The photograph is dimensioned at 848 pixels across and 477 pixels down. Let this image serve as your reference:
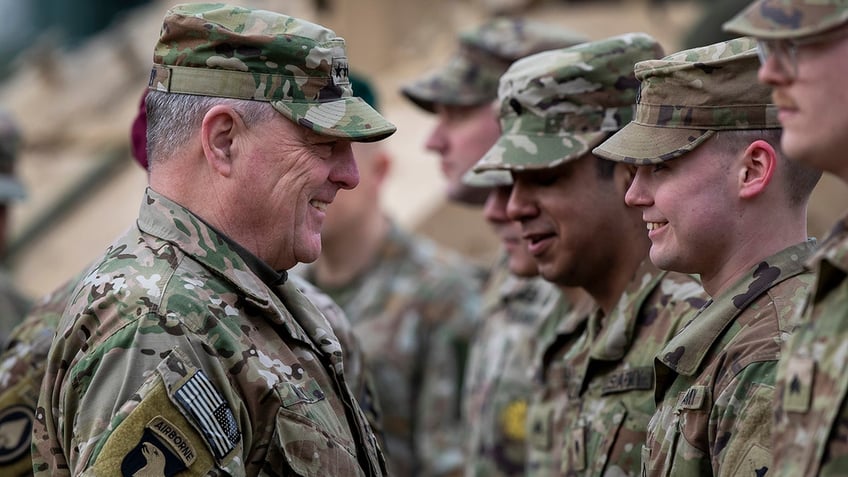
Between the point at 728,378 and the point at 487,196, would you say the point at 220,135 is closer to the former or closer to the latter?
the point at 728,378

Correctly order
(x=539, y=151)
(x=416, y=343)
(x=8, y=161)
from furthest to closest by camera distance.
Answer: (x=8, y=161) < (x=416, y=343) < (x=539, y=151)

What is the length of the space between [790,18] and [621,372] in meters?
1.80

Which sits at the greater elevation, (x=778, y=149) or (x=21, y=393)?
(x=778, y=149)

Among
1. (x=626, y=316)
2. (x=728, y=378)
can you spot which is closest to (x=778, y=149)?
(x=728, y=378)

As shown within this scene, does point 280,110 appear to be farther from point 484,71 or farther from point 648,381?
point 484,71

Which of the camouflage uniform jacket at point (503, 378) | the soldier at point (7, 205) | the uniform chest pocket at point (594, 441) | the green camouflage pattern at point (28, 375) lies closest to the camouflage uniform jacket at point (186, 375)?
the green camouflage pattern at point (28, 375)

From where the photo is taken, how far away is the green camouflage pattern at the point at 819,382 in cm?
248

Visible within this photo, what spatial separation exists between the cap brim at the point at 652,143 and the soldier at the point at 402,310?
10.2 ft

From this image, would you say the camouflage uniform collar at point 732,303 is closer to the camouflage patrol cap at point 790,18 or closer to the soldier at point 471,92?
the camouflage patrol cap at point 790,18

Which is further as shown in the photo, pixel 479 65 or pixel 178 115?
pixel 479 65

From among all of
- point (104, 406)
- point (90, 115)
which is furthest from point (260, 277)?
point (90, 115)

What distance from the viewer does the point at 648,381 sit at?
4.02m

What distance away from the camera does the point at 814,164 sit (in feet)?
8.59

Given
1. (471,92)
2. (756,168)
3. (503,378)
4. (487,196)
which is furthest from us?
→ (471,92)
